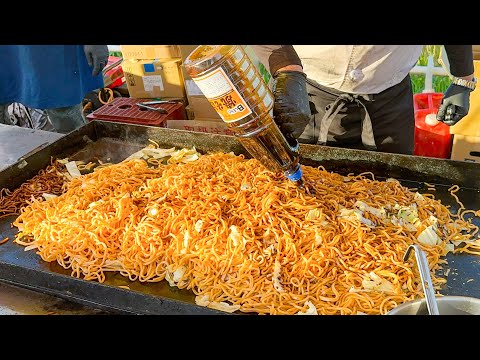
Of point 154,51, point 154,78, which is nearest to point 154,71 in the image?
point 154,78

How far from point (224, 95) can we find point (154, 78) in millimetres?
3404

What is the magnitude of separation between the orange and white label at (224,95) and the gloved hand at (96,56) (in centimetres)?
309

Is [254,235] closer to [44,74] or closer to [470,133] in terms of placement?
[470,133]

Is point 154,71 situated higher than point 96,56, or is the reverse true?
point 96,56

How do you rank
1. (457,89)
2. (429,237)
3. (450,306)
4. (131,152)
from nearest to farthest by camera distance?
(450,306) < (429,237) < (457,89) < (131,152)

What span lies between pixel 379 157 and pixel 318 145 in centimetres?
45

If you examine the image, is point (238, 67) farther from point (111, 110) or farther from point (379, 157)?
point (111, 110)

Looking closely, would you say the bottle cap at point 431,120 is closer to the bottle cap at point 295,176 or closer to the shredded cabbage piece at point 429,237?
the shredded cabbage piece at point 429,237

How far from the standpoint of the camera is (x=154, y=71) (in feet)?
17.4

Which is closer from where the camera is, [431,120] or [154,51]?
[431,120]

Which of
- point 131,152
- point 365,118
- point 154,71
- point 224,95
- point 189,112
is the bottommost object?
point 189,112

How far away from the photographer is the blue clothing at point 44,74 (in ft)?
16.4

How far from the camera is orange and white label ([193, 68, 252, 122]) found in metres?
2.12

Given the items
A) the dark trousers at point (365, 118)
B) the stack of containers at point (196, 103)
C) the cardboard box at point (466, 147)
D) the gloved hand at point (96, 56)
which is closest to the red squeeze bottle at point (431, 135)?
the cardboard box at point (466, 147)
